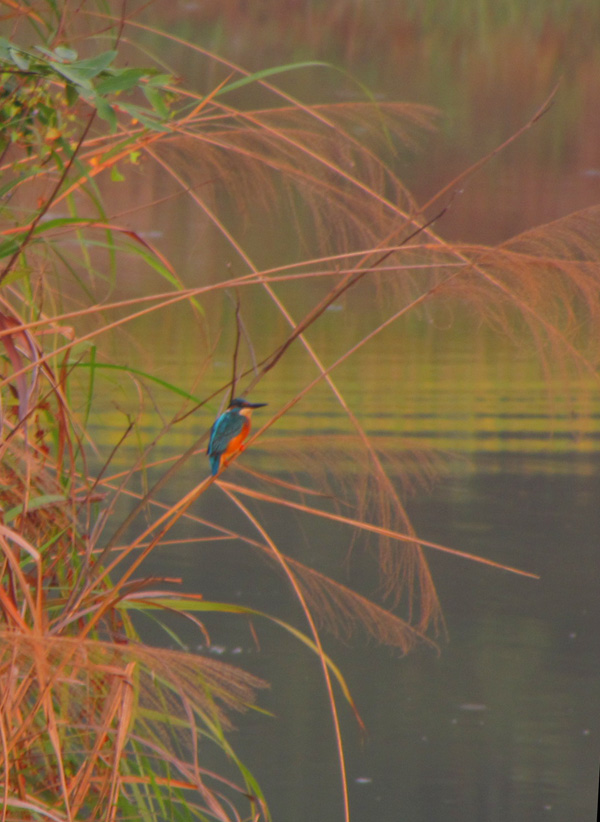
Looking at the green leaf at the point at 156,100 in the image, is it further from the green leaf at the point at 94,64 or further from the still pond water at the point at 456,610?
the still pond water at the point at 456,610

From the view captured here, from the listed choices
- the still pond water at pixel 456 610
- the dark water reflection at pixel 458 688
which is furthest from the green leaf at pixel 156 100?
the dark water reflection at pixel 458 688

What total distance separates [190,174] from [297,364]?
4183 millimetres

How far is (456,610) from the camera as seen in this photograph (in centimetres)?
319

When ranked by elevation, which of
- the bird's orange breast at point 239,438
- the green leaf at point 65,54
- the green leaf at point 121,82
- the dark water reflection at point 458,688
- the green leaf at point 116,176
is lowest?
the dark water reflection at point 458,688

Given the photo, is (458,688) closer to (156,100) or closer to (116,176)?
(116,176)

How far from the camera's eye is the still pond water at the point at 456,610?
2408 mm

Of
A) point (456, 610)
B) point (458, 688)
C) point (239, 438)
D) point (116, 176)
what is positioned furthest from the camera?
point (456, 610)

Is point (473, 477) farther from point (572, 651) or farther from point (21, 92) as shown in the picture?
point (21, 92)

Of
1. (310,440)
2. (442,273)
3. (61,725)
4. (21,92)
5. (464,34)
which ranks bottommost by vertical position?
(61,725)

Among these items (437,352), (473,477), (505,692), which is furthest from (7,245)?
(437,352)

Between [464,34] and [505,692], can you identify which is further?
[464,34]

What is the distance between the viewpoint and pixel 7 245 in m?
0.99

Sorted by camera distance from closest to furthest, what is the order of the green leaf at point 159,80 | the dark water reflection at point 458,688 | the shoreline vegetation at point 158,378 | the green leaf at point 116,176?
the shoreline vegetation at point 158,378 → the green leaf at point 159,80 → the green leaf at point 116,176 → the dark water reflection at point 458,688

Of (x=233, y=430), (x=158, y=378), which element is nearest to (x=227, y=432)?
(x=233, y=430)
